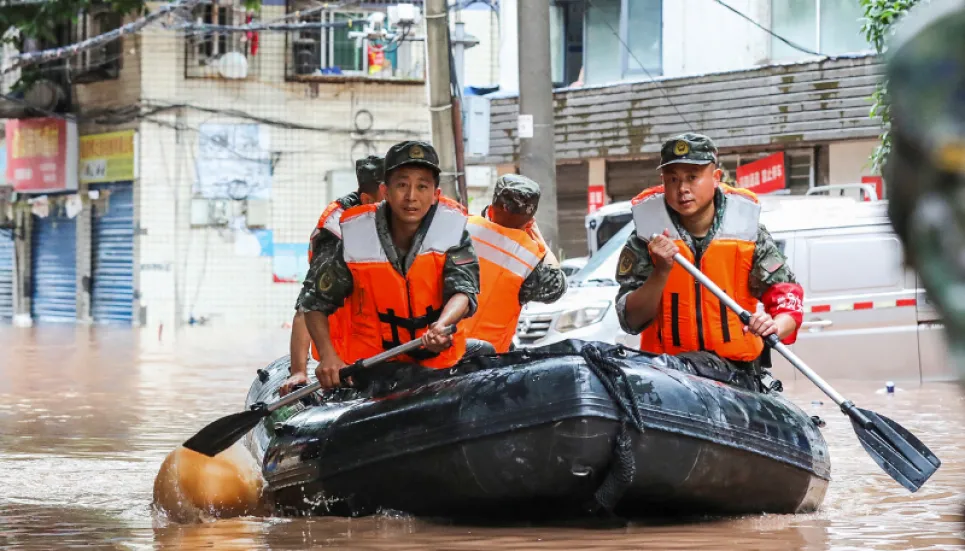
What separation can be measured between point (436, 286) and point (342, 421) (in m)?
0.67

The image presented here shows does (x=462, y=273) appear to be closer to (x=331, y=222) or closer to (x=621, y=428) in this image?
(x=621, y=428)

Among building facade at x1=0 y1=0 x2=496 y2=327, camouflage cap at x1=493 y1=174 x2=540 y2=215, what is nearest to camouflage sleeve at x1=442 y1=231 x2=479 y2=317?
camouflage cap at x1=493 y1=174 x2=540 y2=215

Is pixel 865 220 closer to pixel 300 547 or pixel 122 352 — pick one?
pixel 300 547

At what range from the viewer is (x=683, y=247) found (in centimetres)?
663

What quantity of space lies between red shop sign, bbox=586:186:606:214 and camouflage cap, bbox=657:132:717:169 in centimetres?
1731

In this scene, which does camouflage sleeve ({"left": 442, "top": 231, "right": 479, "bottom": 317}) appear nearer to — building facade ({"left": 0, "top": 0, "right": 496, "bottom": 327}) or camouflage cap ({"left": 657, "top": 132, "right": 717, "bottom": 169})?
camouflage cap ({"left": 657, "top": 132, "right": 717, "bottom": 169})

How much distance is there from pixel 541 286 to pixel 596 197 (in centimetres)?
1642

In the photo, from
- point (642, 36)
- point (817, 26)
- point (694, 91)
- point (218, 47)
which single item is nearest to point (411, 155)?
point (817, 26)

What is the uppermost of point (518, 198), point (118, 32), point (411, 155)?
point (118, 32)

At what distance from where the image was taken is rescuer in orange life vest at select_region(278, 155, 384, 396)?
7.10 meters

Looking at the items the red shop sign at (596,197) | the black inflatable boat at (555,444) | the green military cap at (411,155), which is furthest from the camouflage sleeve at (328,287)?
the red shop sign at (596,197)

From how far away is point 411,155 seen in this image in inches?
256

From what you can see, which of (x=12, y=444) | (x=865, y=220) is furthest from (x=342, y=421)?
(x=865, y=220)

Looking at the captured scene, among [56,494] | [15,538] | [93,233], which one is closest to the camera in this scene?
[15,538]
